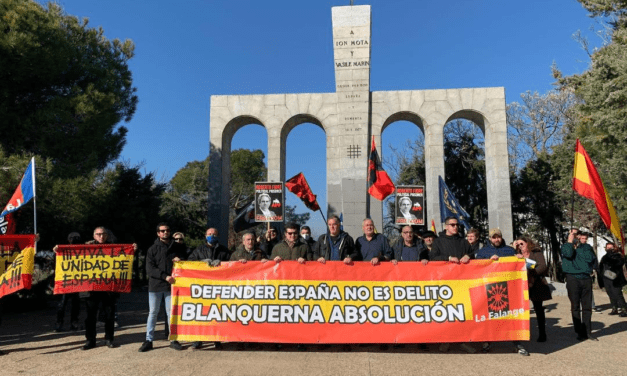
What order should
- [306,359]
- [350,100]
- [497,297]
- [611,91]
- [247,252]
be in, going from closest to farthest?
[306,359] → [497,297] → [247,252] → [611,91] → [350,100]

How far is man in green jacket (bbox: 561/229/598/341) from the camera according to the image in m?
7.63

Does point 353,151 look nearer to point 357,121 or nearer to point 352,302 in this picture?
point 357,121

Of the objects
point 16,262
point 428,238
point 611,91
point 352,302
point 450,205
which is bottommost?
point 352,302

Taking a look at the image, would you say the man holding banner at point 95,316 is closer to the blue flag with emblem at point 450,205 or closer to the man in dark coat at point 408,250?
the man in dark coat at point 408,250

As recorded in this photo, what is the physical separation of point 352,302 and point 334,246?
102 centimetres

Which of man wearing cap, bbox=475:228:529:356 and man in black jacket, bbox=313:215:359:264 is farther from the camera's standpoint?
man in black jacket, bbox=313:215:359:264

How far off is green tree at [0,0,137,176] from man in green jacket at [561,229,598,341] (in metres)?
13.4

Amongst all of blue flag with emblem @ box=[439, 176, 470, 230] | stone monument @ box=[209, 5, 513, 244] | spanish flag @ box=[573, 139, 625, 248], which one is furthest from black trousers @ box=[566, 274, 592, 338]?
stone monument @ box=[209, 5, 513, 244]

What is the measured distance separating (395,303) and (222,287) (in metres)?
2.57

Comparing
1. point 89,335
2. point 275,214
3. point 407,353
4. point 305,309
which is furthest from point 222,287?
point 275,214

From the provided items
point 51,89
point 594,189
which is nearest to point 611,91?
point 594,189

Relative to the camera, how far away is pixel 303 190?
1448 centimetres

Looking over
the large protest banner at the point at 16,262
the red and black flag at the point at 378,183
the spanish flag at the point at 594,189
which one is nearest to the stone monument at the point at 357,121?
the red and black flag at the point at 378,183

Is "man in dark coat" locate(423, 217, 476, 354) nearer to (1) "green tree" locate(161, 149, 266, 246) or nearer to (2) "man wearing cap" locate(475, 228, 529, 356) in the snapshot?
(2) "man wearing cap" locate(475, 228, 529, 356)
